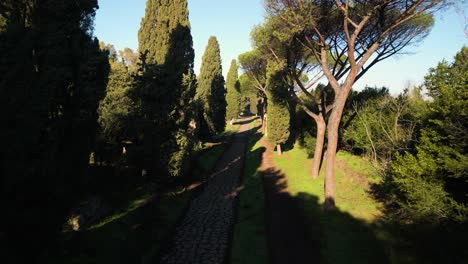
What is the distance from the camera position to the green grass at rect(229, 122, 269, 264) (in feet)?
33.6

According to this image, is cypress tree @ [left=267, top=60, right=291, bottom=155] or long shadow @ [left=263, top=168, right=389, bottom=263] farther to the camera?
cypress tree @ [left=267, top=60, right=291, bottom=155]

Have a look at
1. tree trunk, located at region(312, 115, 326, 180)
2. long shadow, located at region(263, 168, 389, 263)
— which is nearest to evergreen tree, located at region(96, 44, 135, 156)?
long shadow, located at region(263, 168, 389, 263)

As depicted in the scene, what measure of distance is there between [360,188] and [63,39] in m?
16.7

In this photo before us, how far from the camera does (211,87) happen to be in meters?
39.6

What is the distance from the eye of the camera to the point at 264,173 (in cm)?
2336

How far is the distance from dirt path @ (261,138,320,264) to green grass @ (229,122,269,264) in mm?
337

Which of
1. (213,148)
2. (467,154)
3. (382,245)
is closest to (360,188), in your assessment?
(382,245)

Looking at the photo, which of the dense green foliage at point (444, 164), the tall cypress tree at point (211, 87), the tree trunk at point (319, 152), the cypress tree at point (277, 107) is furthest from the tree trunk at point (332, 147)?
the tall cypress tree at point (211, 87)

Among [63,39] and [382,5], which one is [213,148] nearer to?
[382,5]

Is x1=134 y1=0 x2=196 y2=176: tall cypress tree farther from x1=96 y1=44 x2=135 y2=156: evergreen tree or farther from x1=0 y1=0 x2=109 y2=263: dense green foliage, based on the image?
x1=0 y1=0 x2=109 y2=263: dense green foliage

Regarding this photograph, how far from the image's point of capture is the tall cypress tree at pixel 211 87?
38906 millimetres

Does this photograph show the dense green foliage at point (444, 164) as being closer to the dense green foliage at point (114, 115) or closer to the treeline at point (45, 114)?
the treeline at point (45, 114)

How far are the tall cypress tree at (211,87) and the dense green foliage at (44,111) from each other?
29206 millimetres

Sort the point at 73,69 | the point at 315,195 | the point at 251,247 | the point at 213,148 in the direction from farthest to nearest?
the point at 213,148, the point at 315,195, the point at 251,247, the point at 73,69
